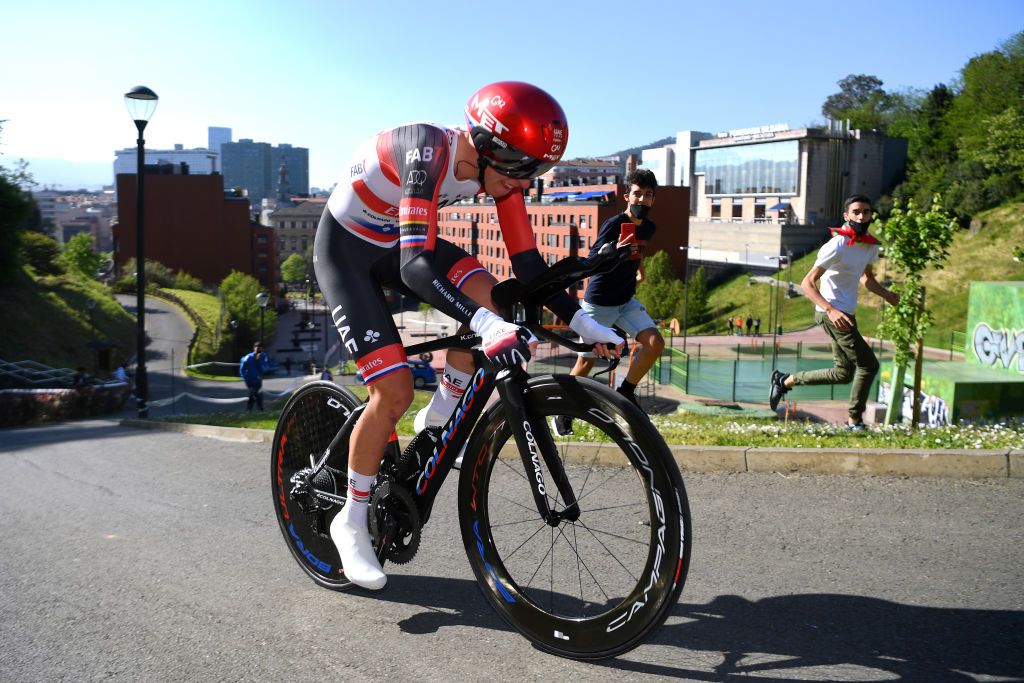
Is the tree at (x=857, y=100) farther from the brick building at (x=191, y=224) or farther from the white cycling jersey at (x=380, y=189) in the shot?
the white cycling jersey at (x=380, y=189)

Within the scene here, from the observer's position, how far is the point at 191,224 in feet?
361

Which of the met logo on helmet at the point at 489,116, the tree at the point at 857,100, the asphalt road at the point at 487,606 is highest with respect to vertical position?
the tree at the point at 857,100

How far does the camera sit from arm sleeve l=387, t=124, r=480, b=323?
3.53 metres

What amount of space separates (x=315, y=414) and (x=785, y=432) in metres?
4.37

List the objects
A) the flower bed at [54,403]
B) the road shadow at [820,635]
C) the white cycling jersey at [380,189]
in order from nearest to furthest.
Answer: the road shadow at [820,635] → the white cycling jersey at [380,189] → the flower bed at [54,403]

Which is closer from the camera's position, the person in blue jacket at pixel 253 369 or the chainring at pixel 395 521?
the chainring at pixel 395 521

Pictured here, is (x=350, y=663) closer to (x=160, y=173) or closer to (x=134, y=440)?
(x=134, y=440)

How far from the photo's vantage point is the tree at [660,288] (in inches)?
2638

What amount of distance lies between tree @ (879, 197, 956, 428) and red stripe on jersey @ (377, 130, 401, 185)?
7.96m

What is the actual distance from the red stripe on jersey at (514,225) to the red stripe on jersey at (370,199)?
532 millimetres

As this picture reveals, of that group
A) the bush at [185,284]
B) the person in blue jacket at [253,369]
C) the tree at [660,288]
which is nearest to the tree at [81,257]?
the bush at [185,284]

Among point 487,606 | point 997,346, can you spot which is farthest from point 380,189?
point 997,346

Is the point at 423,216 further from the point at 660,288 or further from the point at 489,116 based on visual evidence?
the point at 660,288

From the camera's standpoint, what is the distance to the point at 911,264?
400 inches
